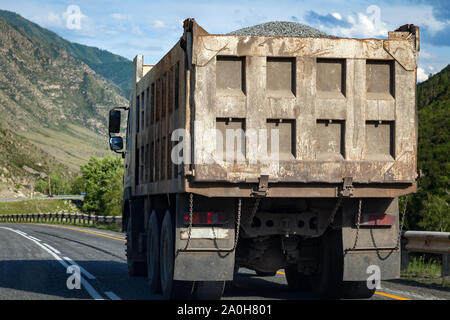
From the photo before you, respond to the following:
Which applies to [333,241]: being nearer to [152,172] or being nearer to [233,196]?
[233,196]

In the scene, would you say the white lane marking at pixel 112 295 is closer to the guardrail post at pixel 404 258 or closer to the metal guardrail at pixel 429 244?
the metal guardrail at pixel 429 244

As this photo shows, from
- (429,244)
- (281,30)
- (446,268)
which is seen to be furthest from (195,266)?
(429,244)

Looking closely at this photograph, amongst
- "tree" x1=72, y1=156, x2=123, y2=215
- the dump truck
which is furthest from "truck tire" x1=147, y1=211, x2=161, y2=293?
"tree" x1=72, y1=156, x2=123, y2=215

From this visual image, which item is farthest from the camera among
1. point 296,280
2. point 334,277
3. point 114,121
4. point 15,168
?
point 15,168

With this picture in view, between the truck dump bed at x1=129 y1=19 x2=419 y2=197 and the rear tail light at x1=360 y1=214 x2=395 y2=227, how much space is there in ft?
1.40

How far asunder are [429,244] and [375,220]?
3.90 meters

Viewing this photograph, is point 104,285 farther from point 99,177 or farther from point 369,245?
point 99,177

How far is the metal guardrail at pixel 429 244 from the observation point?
37.3 feet

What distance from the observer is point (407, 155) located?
8188 millimetres

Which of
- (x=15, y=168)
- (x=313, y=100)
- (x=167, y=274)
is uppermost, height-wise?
(x=15, y=168)

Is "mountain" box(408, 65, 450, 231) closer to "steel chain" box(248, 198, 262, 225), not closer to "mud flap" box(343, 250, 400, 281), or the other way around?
"mud flap" box(343, 250, 400, 281)

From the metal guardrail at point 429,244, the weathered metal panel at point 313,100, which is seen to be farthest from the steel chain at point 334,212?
the metal guardrail at point 429,244

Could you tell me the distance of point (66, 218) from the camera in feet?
174
